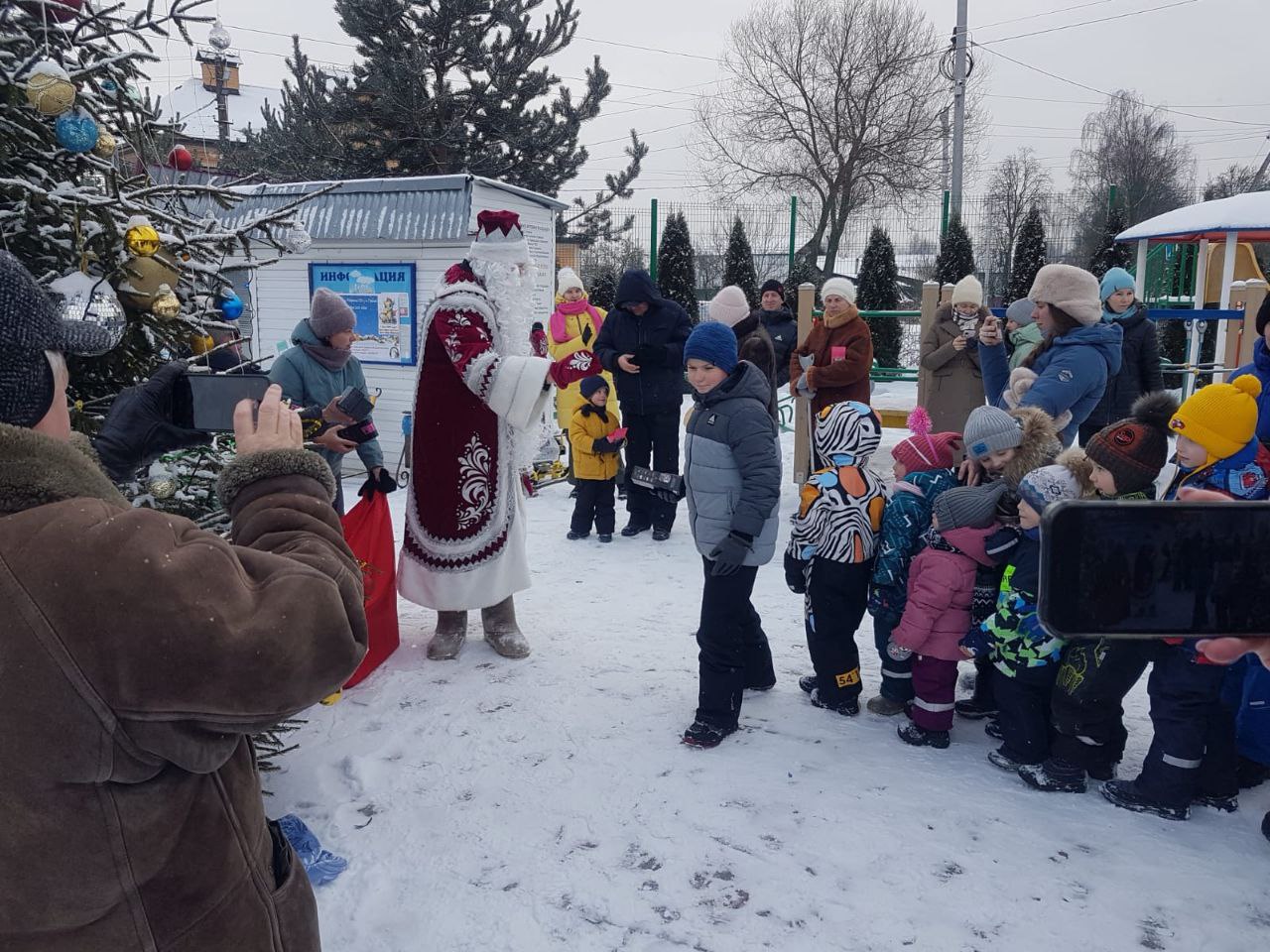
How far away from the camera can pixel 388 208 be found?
28.3ft

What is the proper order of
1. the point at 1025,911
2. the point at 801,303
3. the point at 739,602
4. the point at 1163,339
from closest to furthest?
1. the point at 1025,911
2. the point at 739,602
3. the point at 801,303
4. the point at 1163,339

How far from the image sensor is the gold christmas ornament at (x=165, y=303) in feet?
8.78

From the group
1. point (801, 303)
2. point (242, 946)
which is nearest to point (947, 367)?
point (801, 303)

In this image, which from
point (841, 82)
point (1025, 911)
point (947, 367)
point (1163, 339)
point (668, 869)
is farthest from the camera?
point (841, 82)

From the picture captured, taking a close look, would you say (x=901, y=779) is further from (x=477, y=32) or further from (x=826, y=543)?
(x=477, y=32)

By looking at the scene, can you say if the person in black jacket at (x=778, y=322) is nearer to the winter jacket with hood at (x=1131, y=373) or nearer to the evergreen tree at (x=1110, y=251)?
the winter jacket with hood at (x=1131, y=373)


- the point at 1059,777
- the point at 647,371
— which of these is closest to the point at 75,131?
the point at 1059,777

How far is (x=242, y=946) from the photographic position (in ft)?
4.35

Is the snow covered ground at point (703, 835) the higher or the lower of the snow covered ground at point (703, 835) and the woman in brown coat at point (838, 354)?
the lower

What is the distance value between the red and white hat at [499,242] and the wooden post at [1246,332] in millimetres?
7641

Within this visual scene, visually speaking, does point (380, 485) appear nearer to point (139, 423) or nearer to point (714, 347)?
point (714, 347)

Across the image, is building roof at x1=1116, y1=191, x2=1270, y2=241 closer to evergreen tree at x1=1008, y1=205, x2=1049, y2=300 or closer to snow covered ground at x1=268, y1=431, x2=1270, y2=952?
evergreen tree at x1=1008, y1=205, x2=1049, y2=300

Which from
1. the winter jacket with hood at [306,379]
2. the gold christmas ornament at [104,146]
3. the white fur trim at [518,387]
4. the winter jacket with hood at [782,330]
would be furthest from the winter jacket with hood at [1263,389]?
the winter jacket with hood at [782,330]

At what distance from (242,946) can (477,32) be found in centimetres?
1433
